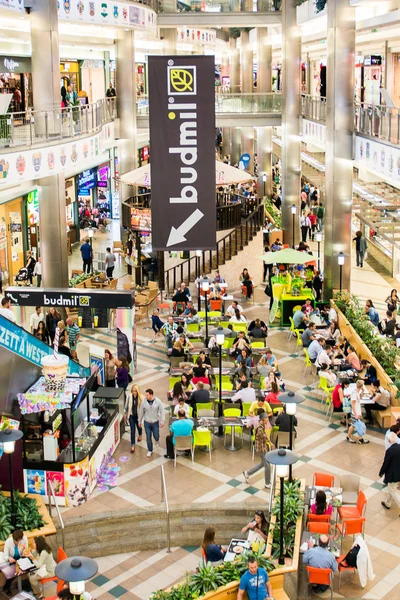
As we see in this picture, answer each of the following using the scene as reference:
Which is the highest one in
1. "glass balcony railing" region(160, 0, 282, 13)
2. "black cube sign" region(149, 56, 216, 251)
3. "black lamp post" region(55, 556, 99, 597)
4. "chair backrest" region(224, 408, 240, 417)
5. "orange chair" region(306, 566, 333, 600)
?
"glass balcony railing" region(160, 0, 282, 13)

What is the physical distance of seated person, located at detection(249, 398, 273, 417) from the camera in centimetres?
1494

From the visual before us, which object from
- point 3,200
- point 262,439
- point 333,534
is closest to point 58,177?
point 3,200

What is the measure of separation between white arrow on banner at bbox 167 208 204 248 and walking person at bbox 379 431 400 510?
4413 millimetres

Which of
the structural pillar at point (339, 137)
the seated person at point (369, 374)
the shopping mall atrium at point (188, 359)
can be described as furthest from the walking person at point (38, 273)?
the seated person at point (369, 374)

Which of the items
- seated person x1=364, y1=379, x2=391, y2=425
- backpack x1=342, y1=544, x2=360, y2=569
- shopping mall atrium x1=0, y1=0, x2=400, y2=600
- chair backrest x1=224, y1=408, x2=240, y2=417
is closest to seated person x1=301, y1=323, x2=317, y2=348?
shopping mall atrium x1=0, y1=0, x2=400, y2=600

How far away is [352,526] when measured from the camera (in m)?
11.8

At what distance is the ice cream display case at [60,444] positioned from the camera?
13188 mm

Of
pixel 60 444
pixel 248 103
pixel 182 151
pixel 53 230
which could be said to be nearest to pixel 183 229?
pixel 182 151

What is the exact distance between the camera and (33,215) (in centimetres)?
2853

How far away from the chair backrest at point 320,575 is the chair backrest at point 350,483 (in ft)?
6.71

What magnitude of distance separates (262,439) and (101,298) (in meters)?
4.58

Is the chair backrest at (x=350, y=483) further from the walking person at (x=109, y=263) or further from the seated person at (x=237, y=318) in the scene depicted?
the walking person at (x=109, y=263)

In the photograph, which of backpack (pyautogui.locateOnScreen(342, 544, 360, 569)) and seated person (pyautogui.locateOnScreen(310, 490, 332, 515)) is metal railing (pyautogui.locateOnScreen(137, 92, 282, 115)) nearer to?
seated person (pyautogui.locateOnScreen(310, 490, 332, 515))

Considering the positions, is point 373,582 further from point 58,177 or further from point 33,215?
point 33,215
